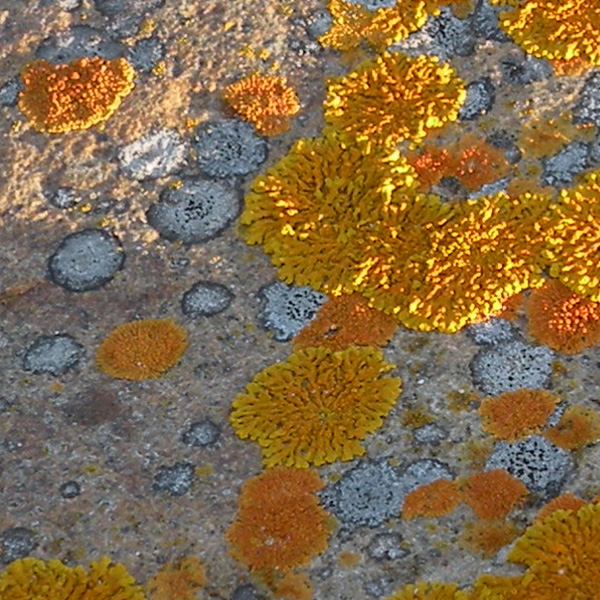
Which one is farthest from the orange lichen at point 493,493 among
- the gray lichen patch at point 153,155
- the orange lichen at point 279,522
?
the gray lichen patch at point 153,155

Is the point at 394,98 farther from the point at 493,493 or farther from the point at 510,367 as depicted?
the point at 493,493

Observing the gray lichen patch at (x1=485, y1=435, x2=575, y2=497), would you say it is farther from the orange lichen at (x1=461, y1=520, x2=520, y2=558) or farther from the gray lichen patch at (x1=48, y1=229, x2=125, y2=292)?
the gray lichen patch at (x1=48, y1=229, x2=125, y2=292)

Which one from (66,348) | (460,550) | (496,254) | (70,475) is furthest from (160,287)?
(460,550)

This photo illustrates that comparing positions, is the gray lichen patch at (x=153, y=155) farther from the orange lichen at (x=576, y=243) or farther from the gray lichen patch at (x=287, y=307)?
the orange lichen at (x=576, y=243)

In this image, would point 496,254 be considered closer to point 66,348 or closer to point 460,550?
point 460,550

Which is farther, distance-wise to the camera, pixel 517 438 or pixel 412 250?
pixel 412 250
